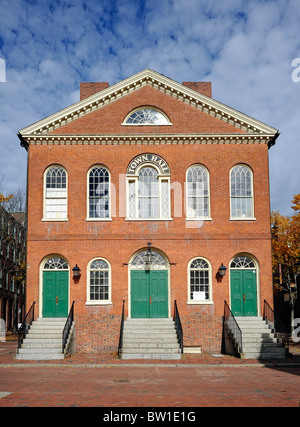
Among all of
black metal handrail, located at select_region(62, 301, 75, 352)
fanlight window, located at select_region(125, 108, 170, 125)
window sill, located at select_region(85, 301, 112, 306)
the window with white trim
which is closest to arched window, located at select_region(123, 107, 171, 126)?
fanlight window, located at select_region(125, 108, 170, 125)

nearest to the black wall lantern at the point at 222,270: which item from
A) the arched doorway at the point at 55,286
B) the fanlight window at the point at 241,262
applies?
the fanlight window at the point at 241,262

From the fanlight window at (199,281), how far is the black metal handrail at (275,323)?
2.59 m

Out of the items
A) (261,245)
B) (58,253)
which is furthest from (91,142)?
(261,245)

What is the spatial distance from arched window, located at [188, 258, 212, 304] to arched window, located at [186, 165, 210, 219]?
2145 millimetres

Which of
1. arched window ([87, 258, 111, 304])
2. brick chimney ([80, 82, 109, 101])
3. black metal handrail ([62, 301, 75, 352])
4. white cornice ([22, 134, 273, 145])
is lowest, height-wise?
black metal handrail ([62, 301, 75, 352])

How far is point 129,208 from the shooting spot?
2244cm

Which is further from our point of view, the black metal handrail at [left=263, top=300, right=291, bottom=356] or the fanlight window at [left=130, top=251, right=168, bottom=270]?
the fanlight window at [left=130, top=251, right=168, bottom=270]

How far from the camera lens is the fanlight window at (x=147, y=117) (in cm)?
2305

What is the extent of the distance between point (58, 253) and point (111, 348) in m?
4.76

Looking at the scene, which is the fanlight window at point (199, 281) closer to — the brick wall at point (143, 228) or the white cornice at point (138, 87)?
the brick wall at point (143, 228)

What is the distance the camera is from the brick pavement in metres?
10.2

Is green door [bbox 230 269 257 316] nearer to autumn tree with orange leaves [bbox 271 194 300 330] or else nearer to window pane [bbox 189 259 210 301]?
window pane [bbox 189 259 210 301]

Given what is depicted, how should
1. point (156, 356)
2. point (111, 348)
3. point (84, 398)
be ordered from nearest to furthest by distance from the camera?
1. point (84, 398)
2. point (156, 356)
3. point (111, 348)

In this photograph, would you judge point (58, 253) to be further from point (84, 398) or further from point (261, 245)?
point (84, 398)
